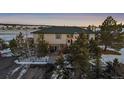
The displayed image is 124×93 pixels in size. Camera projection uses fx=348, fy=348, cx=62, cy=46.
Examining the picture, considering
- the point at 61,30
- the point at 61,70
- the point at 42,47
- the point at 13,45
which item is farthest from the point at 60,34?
the point at 13,45

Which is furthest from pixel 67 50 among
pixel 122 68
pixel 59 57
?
pixel 122 68

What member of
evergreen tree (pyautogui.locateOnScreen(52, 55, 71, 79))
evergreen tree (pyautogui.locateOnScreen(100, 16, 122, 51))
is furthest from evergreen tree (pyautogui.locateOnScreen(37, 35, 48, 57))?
evergreen tree (pyautogui.locateOnScreen(100, 16, 122, 51))

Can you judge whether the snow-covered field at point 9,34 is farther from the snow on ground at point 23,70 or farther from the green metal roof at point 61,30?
the snow on ground at point 23,70

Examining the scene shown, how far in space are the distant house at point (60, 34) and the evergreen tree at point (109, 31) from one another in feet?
0.36

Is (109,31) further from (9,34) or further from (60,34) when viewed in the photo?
(9,34)

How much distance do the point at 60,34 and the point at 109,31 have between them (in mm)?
480

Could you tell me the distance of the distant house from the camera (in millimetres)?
3398

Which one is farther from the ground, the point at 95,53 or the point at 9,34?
the point at 9,34

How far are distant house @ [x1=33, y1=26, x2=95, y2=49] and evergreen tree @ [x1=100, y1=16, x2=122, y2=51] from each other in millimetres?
109

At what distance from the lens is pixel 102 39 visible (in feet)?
11.2

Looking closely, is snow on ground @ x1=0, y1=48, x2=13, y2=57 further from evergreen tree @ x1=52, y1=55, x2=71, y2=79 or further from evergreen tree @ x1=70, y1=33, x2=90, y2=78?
evergreen tree @ x1=70, y1=33, x2=90, y2=78

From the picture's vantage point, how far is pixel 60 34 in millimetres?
3408

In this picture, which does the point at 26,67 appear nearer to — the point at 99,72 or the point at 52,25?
the point at 52,25
